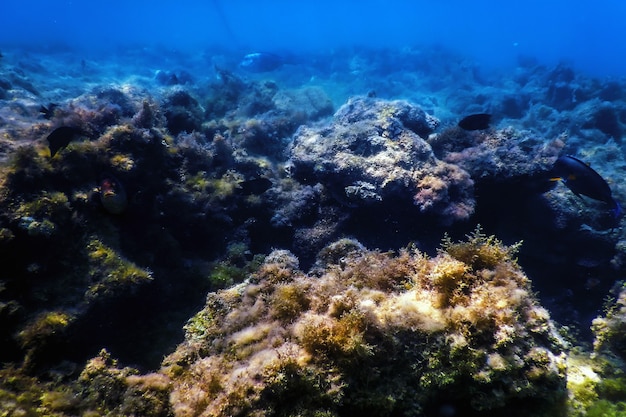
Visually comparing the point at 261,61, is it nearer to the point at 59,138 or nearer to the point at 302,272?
the point at 59,138

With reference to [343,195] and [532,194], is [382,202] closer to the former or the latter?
→ [343,195]

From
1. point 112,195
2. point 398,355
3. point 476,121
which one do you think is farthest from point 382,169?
point 112,195

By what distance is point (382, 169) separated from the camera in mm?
5035

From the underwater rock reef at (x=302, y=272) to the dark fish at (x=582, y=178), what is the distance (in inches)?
31.4

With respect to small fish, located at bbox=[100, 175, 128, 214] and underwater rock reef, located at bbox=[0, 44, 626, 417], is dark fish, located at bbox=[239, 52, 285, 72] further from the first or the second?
small fish, located at bbox=[100, 175, 128, 214]

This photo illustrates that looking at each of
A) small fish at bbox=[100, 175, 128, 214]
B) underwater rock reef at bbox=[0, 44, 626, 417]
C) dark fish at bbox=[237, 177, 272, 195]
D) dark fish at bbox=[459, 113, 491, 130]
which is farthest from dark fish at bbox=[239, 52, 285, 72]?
small fish at bbox=[100, 175, 128, 214]

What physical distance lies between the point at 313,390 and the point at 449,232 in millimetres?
3643

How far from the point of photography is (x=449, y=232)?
5160 millimetres

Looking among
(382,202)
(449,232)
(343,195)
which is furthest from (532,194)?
(343,195)

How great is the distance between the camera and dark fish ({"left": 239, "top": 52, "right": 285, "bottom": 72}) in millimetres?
13359

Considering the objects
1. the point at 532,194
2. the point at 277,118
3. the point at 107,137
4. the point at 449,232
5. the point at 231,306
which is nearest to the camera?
the point at 231,306

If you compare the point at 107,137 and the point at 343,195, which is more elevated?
the point at 343,195

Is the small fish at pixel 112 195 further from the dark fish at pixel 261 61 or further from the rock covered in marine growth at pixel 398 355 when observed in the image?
the dark fish at pixel 261 61

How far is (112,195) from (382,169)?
376cm
